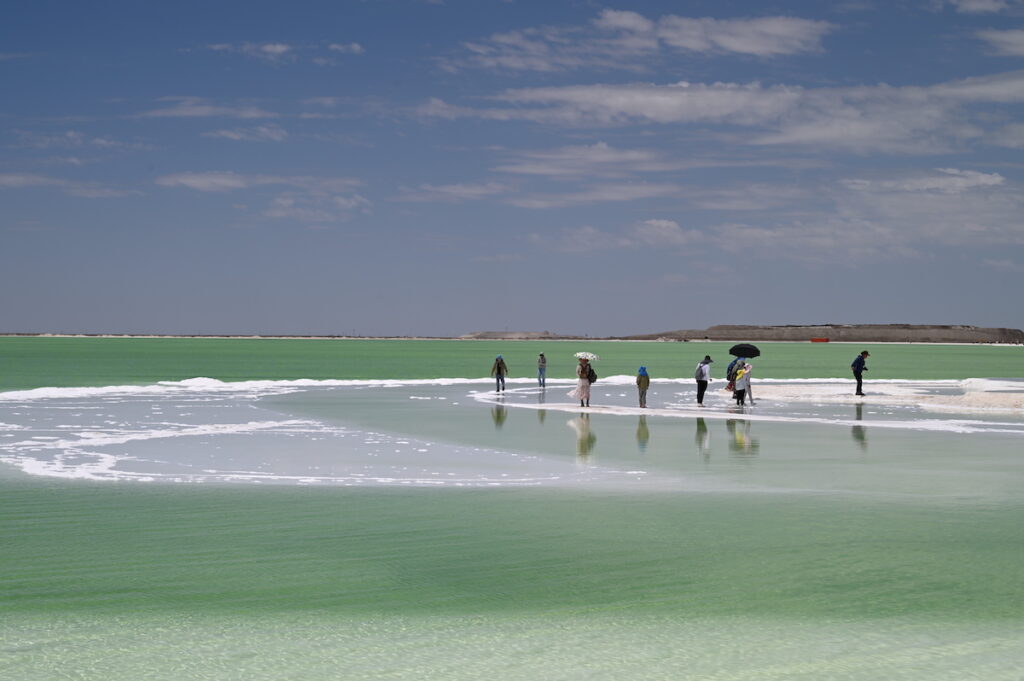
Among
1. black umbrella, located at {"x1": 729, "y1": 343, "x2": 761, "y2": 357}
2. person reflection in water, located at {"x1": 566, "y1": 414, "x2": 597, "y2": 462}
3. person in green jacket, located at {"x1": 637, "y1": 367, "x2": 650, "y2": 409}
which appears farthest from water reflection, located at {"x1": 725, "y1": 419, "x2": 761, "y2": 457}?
black umbrella, located at {"x1": 729, "y1": 343, "x2": 761, "y2": 357}

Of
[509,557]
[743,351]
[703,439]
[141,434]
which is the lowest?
[509,557]

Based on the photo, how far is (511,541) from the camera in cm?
1244

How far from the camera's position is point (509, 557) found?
11594 millimetres

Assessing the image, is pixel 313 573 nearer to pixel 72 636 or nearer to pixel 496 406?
pixel 72 636

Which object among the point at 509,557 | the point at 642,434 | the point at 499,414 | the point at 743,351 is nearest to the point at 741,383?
the point at 743,351

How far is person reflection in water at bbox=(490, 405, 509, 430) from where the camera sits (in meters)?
28.9

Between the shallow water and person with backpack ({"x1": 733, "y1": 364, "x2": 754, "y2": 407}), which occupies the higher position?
person with backpack ({"x1": 733, "y1": 364, "x2": 754, "y2": 407})

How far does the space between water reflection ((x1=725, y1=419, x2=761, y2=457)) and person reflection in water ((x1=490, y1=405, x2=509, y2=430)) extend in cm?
578

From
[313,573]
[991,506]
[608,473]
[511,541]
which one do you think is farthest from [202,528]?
[991,506]

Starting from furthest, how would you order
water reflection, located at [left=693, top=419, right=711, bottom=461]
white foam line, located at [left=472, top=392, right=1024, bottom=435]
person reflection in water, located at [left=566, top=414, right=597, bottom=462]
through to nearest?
white foam line, located at [left=472, top=392, right=1024, bottom=435] → water reflection, located at [left=693, top=419, right=711, bottom=461] → person reflection in water, located at [left=566, top=414, right=597, bottom=462]

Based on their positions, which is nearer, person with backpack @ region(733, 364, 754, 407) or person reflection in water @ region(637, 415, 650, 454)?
person reflection in water @ region(637, 415, 650, 454)

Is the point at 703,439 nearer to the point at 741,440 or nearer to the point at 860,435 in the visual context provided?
the point at 741,440

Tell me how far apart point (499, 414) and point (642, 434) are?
25.4 ft

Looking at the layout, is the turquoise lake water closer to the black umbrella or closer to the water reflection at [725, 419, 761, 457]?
the water reflection at [725, 419, 761, 457]
